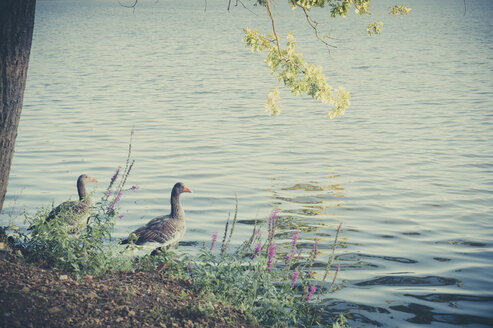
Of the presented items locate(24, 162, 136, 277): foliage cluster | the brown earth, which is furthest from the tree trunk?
the brown earth

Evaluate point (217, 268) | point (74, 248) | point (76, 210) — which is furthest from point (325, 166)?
point (74, 248)

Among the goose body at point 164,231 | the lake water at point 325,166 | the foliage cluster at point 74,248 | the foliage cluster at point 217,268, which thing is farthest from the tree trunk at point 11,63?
the goose body at point 164,231

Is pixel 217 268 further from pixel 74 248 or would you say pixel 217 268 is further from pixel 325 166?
pixel 325 166

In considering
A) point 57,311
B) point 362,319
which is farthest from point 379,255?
point 57,311

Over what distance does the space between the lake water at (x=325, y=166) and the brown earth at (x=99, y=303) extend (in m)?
1.50

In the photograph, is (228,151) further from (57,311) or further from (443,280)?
(57,311)

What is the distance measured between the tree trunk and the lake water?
2152 mm

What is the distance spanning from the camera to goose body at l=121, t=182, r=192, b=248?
9.70 meters

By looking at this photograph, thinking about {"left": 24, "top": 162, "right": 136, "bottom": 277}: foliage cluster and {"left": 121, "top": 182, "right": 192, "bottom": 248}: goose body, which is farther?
{"left": 121, "top": 182, "right": 192, "bottom": 248}: goose body

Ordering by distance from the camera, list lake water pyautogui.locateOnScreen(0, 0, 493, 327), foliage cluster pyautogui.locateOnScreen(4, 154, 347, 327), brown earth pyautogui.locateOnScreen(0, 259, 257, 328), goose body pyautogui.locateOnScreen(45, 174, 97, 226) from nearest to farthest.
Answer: brown earth pyautogui.locateOnScreen(0, 259, 257, 328) → foliage cluster pyautogui.locateOnScreen(4, 154, 347, 327) → goose body pyautogui.locateOnScreen(45, 174, 97, 226) → lake water pyautogui.locateOnScreen(0, 0, 493, 327)

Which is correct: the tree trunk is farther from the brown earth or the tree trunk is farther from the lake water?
the lake water

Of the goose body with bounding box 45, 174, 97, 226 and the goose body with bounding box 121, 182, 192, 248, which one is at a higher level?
the goose body with bounding box 45, 174, 97, 226

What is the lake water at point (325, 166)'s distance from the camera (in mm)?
9664

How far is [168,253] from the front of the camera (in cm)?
805
